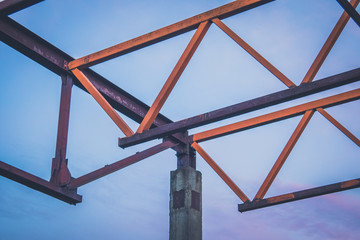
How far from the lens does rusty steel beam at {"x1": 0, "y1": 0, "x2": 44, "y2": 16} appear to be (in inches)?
279

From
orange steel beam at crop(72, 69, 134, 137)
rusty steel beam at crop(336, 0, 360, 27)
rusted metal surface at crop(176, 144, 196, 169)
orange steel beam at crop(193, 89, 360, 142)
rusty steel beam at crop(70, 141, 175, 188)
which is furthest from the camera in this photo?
rusted metal surface at crop(176, 144, 196, 169)

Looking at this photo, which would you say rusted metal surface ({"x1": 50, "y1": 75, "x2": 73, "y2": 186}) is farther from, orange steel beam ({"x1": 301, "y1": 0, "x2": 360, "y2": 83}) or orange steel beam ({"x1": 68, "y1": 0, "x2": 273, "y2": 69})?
orange steel beam ({"x1": 301, "y1": 0, "x2": 360, "y2": 83})

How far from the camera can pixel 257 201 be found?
35.4ft

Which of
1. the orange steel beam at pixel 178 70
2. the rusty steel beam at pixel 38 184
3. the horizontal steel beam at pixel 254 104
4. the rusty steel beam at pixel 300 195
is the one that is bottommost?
the rusty steel beam at pixel 38 184

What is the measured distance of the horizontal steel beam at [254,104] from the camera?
670cm

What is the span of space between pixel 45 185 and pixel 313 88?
4.28m

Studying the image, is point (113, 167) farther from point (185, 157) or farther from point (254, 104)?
point (254, 104)

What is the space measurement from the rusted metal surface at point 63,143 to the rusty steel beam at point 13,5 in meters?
1.82

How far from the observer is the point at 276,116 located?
1051cm

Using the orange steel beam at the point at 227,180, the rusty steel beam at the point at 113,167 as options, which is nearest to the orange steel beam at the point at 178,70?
the rusty steel beam at the point at 113,167

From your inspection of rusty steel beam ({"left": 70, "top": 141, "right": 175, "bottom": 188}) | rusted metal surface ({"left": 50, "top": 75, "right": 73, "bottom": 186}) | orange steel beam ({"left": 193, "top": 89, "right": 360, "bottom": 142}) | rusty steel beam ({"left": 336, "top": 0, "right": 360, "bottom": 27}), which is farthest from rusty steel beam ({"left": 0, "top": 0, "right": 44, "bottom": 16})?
orange steel beam ({"left": 193, "top": 89, "right": 360, "bottom": 142})

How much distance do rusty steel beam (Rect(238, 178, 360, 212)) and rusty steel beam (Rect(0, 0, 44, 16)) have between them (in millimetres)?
6166

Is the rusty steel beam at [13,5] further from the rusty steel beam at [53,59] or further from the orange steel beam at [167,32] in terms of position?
the orange steel beam at [167,32]

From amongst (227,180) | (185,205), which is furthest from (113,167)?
(227,180)
